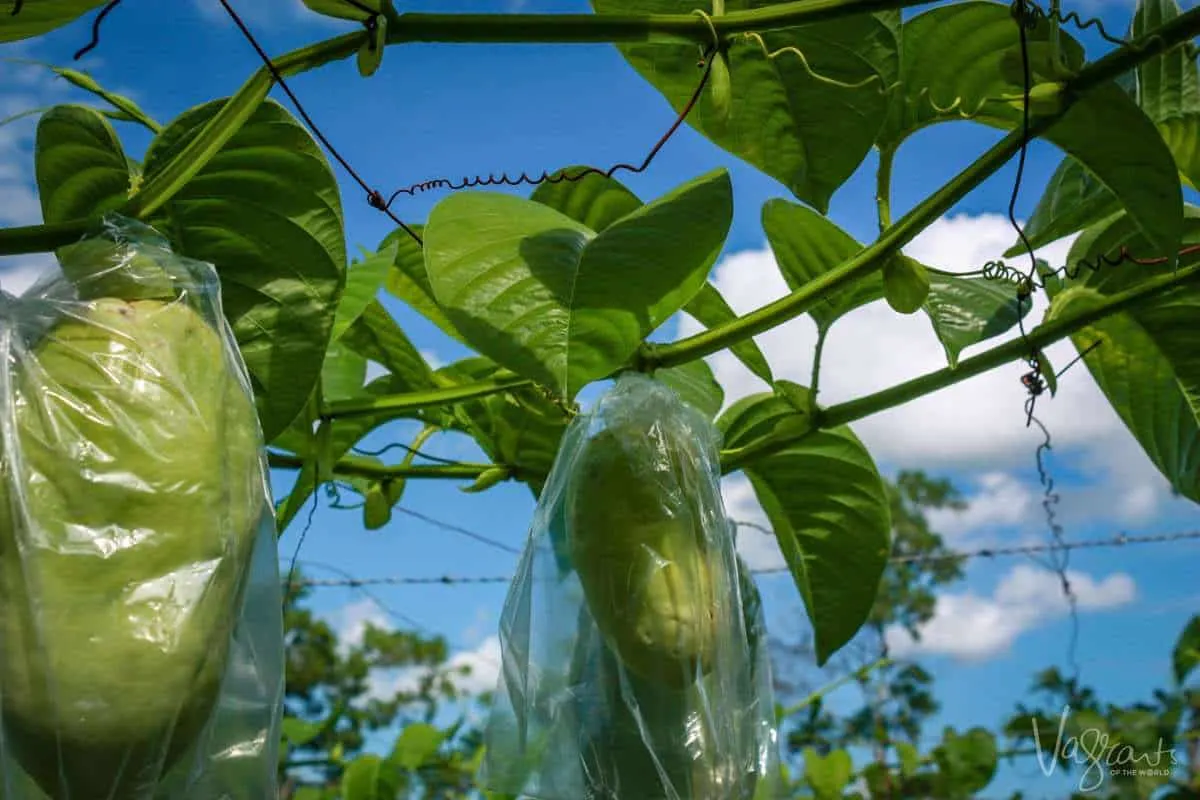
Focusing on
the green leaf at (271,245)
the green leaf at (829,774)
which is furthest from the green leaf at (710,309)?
the green leaf at (829,774)

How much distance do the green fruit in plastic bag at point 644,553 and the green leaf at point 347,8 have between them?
193 millimetres

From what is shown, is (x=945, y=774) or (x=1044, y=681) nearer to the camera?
(x=945, y=774)

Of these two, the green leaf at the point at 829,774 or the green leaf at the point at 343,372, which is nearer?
the green leaf at the point at 343,372

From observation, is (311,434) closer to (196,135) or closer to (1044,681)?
(196,135)

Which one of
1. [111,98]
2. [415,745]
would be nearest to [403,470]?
[111,98]

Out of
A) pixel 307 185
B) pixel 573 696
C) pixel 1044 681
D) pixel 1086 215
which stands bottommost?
pixel 573 696

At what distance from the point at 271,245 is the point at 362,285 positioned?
15 cm

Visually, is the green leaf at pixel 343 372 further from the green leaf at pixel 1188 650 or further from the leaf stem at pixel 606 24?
the green leaf at pixel 1188 650

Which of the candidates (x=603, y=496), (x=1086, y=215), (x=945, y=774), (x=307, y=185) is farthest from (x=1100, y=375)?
(x=945, y=774)

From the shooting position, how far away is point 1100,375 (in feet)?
2.32

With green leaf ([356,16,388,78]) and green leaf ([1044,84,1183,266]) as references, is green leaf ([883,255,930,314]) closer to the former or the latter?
green leaf ([1044,84,1183,266])

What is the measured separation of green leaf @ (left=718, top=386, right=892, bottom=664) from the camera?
70 cm

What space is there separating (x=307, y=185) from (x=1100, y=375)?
0.49 m

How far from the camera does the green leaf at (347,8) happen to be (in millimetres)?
400
